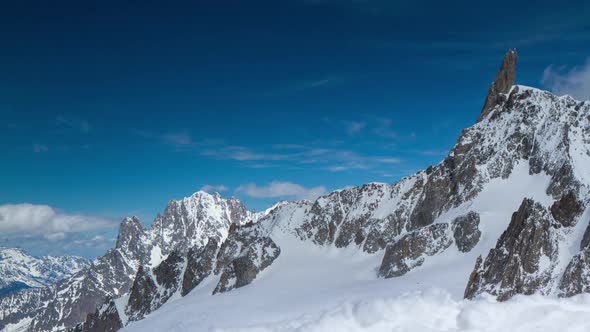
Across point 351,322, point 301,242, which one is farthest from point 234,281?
point 351,322

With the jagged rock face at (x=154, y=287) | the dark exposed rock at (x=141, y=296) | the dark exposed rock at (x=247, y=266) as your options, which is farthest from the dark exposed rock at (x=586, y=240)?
the dark exposed rock at (x=141, y=296)

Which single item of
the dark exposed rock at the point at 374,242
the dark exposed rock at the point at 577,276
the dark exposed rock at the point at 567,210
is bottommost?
the dark exposed rock at the point at 577,276

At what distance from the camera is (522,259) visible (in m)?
44.3

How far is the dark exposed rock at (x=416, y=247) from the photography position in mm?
90688

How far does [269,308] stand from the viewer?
89750mm

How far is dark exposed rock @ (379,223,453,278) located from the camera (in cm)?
9069

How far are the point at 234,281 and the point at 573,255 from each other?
9116 centimetres

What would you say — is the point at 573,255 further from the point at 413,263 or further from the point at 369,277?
the point at 369,277

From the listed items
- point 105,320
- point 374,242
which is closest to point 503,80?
point 374,242

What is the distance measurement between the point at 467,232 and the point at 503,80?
44.0 meters

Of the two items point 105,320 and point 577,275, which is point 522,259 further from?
point 105,320

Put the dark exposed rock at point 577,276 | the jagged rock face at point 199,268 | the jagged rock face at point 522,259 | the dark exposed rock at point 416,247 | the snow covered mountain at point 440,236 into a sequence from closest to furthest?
the dark exposed rock at point 577,276
the jagged rock face at point 522,259
the snow covered mountain at point 440,236
the dark exposed rock at point 416,247
the jagged rock face at point 199,268

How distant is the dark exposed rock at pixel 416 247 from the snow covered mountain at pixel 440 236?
206mm

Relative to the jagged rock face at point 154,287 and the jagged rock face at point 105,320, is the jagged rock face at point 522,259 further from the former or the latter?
the jagged rock face at point 105,320
